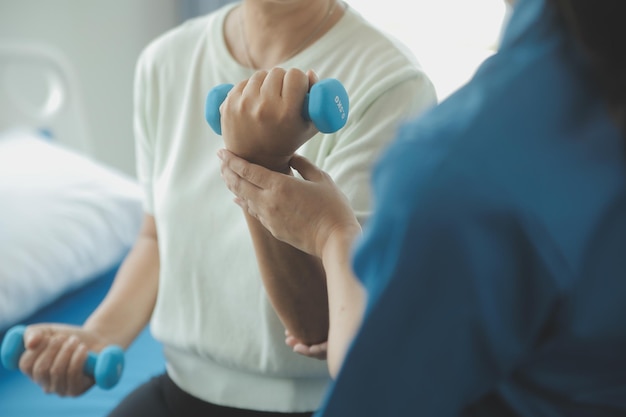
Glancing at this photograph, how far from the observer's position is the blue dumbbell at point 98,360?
100 centimetres

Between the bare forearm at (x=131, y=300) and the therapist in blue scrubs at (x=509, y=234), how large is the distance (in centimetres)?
72

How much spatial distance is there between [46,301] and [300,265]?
969 millimetres

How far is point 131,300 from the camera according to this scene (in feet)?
3.93

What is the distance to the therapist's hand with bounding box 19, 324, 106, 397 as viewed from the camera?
1047mm

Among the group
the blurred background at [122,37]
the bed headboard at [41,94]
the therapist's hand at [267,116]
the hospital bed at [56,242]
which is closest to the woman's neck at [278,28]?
the therapist's hand at [267,116]

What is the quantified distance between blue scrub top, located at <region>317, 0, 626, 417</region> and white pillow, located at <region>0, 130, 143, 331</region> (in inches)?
48.3

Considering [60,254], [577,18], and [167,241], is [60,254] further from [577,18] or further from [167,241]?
[577,18]

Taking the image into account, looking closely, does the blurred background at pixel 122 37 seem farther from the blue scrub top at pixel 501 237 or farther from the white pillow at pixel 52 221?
the blue scrub top at pixel 501 237

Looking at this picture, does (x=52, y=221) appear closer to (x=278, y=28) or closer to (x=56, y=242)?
(x=56, y=242)

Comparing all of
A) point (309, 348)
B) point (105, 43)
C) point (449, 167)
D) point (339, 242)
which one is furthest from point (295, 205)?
point (105, 43)

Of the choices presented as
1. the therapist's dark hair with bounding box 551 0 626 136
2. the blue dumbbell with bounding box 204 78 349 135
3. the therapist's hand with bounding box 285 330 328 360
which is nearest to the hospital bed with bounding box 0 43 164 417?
the therapist's hand with bounding box 285 330 328 360

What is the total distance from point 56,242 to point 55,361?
70 cm

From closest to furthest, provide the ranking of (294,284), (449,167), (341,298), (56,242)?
(449,167) < (341,298) < (294,284) < (56,242)

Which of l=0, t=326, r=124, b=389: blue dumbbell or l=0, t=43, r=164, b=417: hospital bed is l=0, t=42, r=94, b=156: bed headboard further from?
l=0, t=326, r=124, b=389: blue dumbbell
